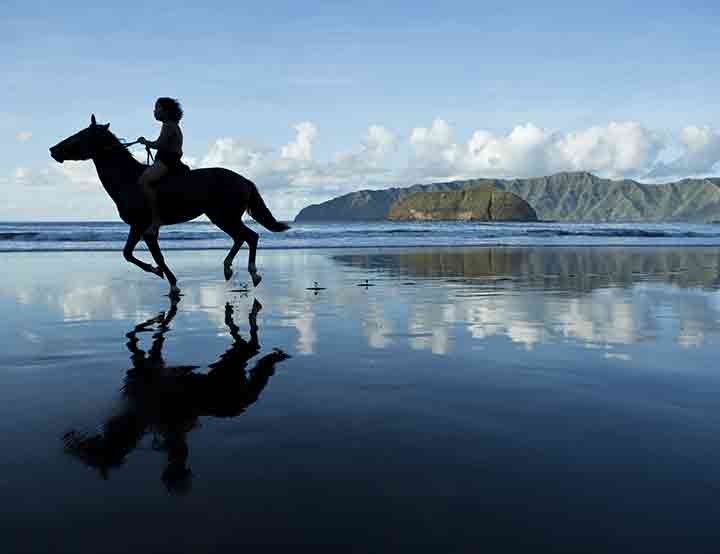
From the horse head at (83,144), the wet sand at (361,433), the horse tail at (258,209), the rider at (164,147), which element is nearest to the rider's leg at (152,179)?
the rider at (164,147)

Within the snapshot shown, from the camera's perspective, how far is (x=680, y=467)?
2914 millimetres

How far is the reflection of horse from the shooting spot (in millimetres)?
3066

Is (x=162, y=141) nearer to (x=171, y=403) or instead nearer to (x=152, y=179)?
(x=152, y=179)

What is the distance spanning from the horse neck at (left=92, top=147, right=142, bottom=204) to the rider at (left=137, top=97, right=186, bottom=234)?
46cm

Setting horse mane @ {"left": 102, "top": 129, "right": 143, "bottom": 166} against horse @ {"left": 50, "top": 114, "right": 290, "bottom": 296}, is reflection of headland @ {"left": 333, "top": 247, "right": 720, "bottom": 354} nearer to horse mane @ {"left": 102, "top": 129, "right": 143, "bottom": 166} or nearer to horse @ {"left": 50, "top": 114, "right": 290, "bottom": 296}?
horse @ {"left": 50, "top": 114, "right": 290, "bottom": 296}

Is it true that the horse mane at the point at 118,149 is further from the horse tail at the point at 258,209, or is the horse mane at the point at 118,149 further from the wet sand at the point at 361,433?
the wet sand at the point at 361,433

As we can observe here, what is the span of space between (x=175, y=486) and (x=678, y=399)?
348 centimetres

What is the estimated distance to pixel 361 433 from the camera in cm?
342

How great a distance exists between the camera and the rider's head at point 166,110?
1029 cm

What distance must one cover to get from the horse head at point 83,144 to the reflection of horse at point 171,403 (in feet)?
18.8

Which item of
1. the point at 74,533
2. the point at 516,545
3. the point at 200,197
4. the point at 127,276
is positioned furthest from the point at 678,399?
the point at 127,276

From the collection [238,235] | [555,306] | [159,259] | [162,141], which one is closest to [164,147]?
[162,141]

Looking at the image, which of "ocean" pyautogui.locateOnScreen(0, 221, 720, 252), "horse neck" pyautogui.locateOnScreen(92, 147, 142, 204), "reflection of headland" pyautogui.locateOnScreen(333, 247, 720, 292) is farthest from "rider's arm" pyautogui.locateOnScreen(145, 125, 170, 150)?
"ocean" pyautogui.locateOnScreen(0, 221, 720, 252)

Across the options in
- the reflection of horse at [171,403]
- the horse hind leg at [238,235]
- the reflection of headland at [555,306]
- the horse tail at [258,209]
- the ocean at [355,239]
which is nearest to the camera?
the reflection of horse at [171,403]
